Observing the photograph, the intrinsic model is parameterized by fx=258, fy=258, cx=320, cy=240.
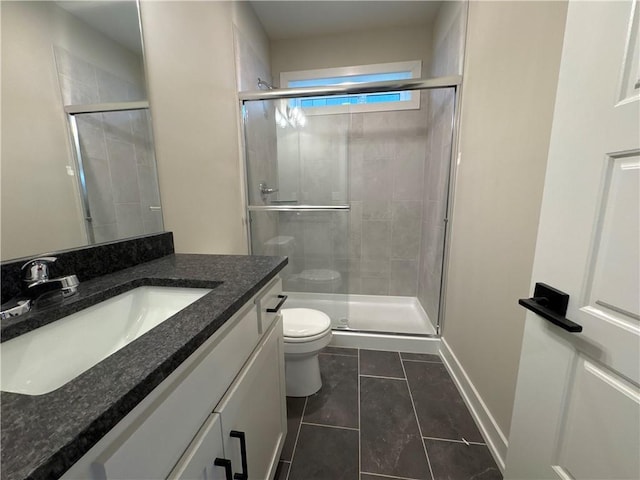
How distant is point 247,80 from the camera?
2.03 m

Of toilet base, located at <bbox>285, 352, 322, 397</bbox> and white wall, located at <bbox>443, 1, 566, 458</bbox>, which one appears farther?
toilet base, located at <bbox>285, 352, 322, 397</bbox>

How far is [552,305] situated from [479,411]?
3.30 feet

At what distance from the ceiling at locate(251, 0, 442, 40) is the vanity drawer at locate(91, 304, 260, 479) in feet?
8.17

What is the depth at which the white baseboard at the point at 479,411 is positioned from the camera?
1.14 metres

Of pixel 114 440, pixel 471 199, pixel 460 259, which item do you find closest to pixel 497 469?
pixel 460 259

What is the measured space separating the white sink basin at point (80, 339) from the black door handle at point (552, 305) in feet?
3.16

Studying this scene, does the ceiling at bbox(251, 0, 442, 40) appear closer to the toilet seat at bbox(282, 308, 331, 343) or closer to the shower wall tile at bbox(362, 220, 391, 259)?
the shower wall tile at bbox(362, 220, 391, 259)

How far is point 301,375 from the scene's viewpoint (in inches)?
60.4

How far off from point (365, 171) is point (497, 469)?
233cm

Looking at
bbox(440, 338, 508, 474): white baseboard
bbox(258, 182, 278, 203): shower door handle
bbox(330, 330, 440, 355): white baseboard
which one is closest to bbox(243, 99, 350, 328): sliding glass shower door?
bbox(258, 182, 278, 203): shower door handle

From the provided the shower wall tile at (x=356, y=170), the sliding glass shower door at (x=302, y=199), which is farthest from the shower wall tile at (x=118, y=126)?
the shower wall tile at (x=356, y=170)

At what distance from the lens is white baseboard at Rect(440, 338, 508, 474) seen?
3.73ft

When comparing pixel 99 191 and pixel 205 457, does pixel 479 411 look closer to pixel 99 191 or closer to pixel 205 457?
pixel 205 457

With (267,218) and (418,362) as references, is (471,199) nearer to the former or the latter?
(418,362)
